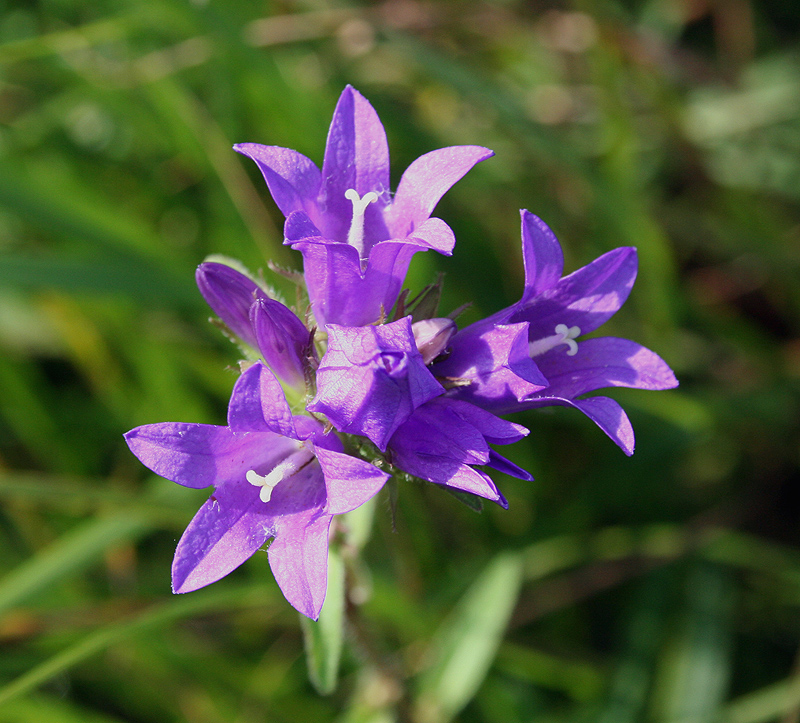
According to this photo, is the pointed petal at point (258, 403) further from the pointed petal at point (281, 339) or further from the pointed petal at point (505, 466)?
the pointed petal at point (505, 466)

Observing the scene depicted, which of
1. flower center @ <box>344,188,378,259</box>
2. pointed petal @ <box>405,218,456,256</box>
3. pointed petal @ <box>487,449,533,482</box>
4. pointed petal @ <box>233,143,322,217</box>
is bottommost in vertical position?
pointed petal @ <box>487,449,533,482</box>

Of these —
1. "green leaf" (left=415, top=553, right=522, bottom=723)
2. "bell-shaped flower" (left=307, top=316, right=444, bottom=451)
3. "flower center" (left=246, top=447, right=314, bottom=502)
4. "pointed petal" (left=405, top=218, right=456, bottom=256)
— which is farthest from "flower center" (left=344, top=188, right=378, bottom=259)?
"green leaf" (left=415, top=553, right=522, bottom=723)

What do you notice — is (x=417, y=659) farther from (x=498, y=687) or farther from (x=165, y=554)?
(x=165, y=554)

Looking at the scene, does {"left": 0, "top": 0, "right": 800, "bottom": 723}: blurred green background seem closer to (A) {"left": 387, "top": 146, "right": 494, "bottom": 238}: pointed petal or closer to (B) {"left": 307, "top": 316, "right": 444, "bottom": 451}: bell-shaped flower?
(B) {"left": 307, "top": 316, "right": 444, "bottom": 451}: bell-shaped flower

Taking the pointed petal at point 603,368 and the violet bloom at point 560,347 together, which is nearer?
the violet bloom at point 560,347

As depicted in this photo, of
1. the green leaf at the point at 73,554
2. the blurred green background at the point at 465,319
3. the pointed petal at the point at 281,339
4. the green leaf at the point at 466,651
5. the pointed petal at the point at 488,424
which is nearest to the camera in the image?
the pointed petal at the point at 488,424

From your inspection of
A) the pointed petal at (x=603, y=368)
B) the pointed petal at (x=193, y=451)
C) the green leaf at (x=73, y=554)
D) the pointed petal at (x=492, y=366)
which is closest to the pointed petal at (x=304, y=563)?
the pointed petal at (x=193, y=451)
